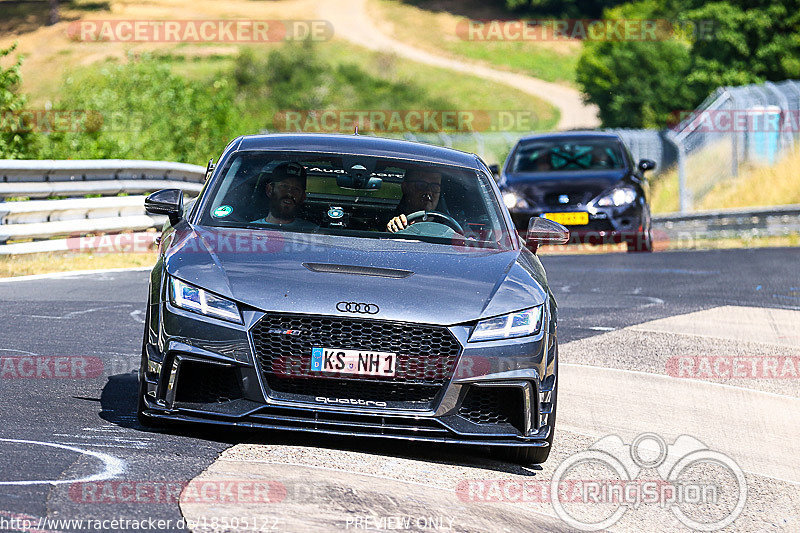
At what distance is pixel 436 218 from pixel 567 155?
12678 mm

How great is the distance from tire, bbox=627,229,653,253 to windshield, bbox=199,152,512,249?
11.6 meters

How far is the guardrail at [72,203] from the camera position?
14648 millimetres

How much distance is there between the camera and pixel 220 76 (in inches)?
2926

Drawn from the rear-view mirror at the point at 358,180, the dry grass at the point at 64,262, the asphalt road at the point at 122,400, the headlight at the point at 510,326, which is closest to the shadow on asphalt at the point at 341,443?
the asphalt road at the point at 122,400

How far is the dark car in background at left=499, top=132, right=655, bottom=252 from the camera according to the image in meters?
18.2

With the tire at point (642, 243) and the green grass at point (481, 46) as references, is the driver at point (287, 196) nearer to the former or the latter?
the tire at point (642, 243)

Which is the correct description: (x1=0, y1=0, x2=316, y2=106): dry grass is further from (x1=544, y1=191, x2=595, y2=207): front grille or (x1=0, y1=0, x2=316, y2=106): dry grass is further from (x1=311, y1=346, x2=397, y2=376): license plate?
(x1=311, y1=346, x2=397, y2=376): license plate

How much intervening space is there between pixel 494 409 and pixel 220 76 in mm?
69831

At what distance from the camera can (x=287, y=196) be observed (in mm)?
7078

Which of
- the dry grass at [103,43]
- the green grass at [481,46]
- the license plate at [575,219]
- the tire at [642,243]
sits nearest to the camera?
the license plate at [575,219]

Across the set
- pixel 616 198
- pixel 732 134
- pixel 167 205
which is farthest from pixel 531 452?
pixel 732 134

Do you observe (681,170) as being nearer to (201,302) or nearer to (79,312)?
(79,312)

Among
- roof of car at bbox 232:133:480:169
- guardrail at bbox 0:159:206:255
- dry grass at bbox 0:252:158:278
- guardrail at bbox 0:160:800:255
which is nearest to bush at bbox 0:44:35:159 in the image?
guardrail at bbox 0:160:800:255

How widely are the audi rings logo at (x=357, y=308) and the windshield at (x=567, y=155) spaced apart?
44.7ft
